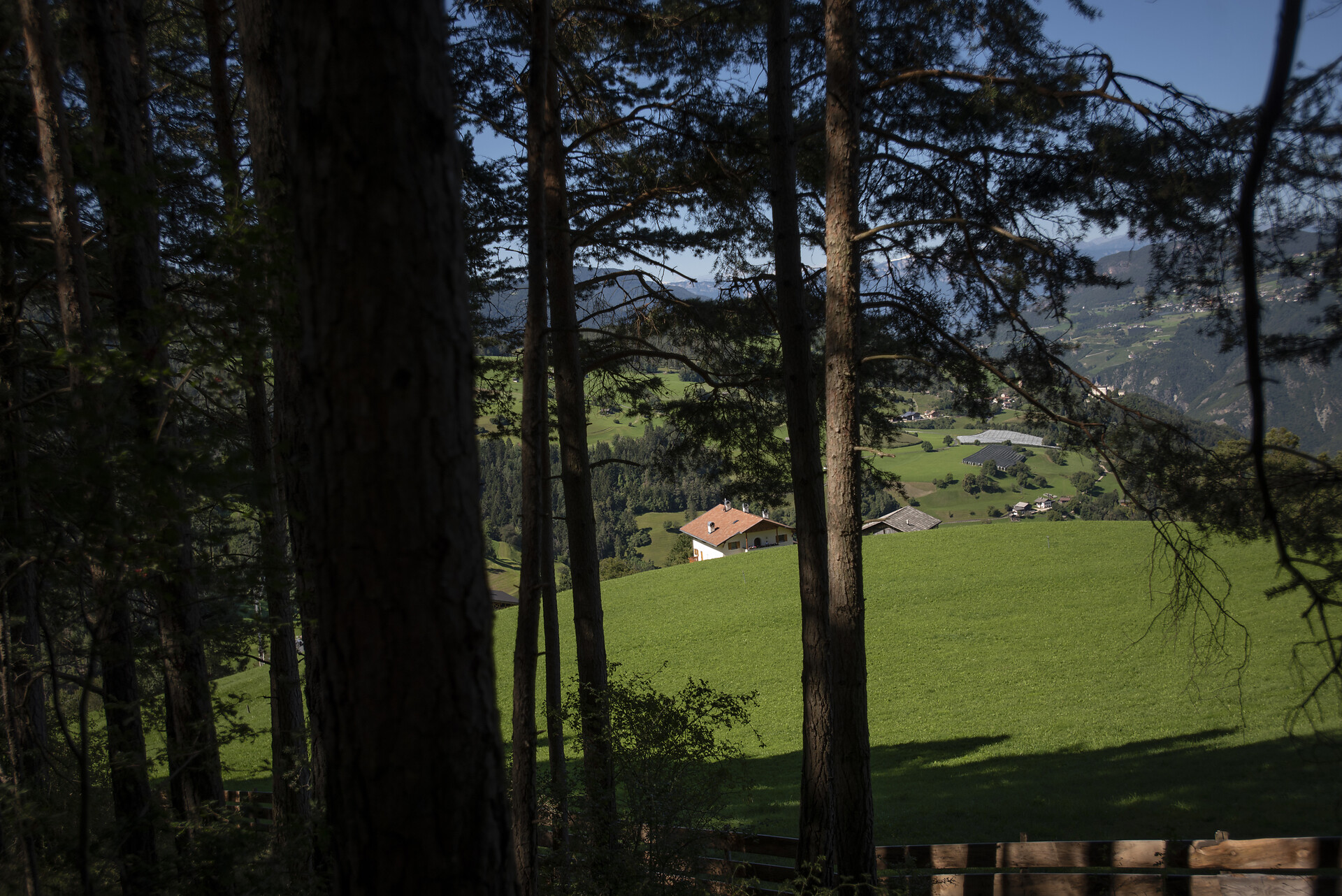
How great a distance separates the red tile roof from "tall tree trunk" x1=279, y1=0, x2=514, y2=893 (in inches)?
1593

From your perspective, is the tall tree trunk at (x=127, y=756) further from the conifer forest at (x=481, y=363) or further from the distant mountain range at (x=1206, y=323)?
the distant mountain range at (x=1206, y=323)

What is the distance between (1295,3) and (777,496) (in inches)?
280

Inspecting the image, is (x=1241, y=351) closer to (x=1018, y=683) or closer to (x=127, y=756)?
(x=127, y=756)

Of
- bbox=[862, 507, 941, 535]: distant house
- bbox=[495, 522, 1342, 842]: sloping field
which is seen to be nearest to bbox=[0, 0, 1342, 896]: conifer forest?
bbox=[495, 522, 1342, 842]: sloping field

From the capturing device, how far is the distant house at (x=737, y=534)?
4409 centimetres

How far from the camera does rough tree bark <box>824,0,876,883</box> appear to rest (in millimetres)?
5020

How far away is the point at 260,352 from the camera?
2.83 m

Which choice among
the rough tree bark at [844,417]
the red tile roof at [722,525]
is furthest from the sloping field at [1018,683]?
the red tile roof at [722,525]

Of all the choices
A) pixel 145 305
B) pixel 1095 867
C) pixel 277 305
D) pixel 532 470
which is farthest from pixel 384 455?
pixel 1095 867

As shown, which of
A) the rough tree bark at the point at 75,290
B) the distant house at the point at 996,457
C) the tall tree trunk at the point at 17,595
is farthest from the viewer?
the distant house at the point at 996,457

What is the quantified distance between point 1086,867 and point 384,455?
22.2ft

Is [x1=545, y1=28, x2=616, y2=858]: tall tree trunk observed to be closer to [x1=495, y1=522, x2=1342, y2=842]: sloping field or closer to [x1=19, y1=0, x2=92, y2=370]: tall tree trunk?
[x1=495, y1=522, x2=1342, y2=842]: sloping field

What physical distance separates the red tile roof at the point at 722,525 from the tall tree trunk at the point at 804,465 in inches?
1439

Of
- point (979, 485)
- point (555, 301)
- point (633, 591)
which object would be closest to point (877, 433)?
point (555, 301)
